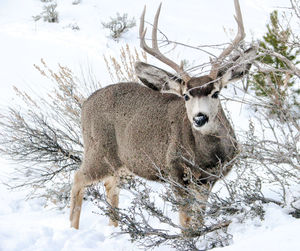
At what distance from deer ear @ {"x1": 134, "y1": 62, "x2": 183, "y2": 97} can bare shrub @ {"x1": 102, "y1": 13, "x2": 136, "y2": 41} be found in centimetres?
1179

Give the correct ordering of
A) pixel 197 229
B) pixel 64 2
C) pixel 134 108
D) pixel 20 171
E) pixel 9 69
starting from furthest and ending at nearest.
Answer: pixel 64 2
pixel 9 69
pixel 20 171
pixel 134 108
pixel 197 229

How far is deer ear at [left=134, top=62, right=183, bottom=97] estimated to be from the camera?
511 cm

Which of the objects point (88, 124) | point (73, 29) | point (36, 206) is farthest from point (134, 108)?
point (73, 29)

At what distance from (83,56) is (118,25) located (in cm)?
344

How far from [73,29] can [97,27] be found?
96 centimetres

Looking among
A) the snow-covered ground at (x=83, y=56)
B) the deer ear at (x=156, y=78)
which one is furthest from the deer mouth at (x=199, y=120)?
the deer ear at (x=156, y=78)

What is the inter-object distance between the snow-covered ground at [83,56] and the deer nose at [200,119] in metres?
0.35

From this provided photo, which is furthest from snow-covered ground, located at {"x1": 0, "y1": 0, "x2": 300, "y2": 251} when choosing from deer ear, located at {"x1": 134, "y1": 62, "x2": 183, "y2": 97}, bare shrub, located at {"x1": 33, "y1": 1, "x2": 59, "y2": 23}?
deer ear, located at {"x1": 134, "y1": 62, "x2": 183, "y2": 97}

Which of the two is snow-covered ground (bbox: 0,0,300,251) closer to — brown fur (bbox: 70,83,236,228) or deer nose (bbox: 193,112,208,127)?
deer nose (bbox: 193,112,208,127)

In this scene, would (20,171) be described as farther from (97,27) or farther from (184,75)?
(97,27)

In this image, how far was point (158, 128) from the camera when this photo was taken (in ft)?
17.2

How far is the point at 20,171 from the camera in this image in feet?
24.7

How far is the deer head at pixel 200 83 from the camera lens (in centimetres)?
455

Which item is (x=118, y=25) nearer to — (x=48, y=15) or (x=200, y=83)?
(x=48, y=15)
